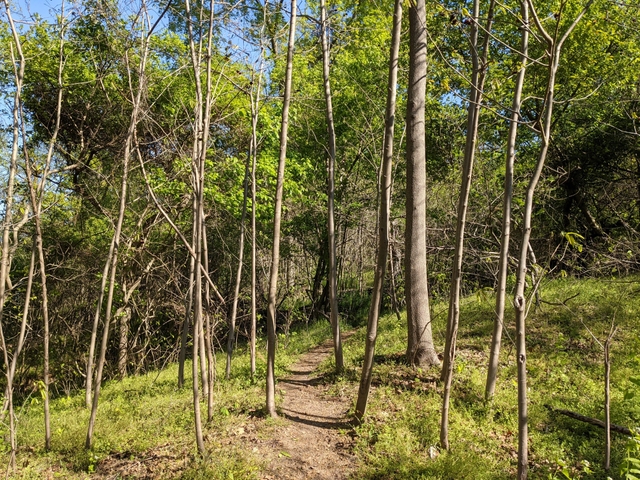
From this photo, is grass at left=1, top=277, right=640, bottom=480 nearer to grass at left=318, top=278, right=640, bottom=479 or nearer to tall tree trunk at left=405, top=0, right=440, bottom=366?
grass at left=318, top=278, right=640, bottom=479

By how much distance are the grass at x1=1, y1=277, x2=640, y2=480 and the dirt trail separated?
166 mm

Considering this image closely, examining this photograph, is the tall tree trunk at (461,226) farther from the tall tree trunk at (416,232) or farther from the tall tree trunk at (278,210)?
the tall tree trunk at (278,210)

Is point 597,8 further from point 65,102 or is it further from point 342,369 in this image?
point 65,102

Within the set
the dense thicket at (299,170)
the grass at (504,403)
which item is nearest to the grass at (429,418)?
the grass at (504,403)

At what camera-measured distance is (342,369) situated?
7105mm

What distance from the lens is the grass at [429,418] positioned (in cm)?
450

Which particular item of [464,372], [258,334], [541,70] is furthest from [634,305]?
[258,334]

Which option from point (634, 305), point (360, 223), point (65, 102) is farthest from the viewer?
point (360, 223)

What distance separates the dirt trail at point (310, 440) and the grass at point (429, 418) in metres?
0.17

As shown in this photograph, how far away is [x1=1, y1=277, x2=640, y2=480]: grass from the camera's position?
4.50 m

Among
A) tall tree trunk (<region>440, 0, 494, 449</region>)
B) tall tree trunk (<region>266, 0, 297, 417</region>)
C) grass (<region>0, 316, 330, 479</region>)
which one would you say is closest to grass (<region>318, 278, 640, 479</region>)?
tall tree trunk (<region>440, 0, 494, 449</region>)

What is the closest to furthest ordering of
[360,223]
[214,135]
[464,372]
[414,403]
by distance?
[414,403] < [464,372] < [214,135] < [360,223]

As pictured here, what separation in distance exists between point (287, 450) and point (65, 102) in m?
9.96

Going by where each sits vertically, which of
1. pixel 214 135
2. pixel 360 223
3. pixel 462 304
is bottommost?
pixel 462 304
